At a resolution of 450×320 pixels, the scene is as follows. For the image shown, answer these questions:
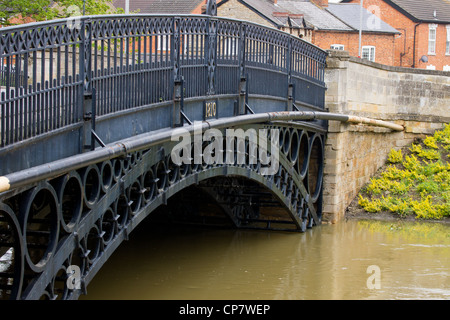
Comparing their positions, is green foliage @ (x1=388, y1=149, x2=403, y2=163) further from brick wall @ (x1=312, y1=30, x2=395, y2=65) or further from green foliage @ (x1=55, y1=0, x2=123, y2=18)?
brick wall @ (x1=312, y1=30, x2=395, y2=65)

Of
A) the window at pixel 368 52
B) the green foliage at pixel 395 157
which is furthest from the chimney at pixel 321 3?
the green foliage at pixel 395 157

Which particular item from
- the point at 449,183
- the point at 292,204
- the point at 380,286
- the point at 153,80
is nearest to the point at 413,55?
the point at 449,183

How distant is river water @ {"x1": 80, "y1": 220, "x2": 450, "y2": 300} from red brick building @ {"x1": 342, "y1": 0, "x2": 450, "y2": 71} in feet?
96.3

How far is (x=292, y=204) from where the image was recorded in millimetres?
16078

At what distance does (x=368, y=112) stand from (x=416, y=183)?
2.06m

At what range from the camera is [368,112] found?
18.9 m

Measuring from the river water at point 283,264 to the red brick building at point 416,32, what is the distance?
2936 cm

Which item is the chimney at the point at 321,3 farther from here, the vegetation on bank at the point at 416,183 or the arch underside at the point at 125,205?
the arch underside at the point at 125,205

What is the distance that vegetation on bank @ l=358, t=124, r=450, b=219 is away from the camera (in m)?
17.8

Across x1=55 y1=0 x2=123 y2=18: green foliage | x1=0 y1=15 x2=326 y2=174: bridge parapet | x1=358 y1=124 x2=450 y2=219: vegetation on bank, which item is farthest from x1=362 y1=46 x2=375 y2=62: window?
x1=0 y1=15 x2=326 y2=174: bridge parapet

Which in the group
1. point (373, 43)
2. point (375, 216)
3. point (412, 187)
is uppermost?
point (373, 43)

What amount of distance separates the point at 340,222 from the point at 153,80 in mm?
8962

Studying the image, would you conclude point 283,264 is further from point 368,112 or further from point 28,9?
point 28,9

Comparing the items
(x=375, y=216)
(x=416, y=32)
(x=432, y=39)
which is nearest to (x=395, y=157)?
(x=375, y=216)
